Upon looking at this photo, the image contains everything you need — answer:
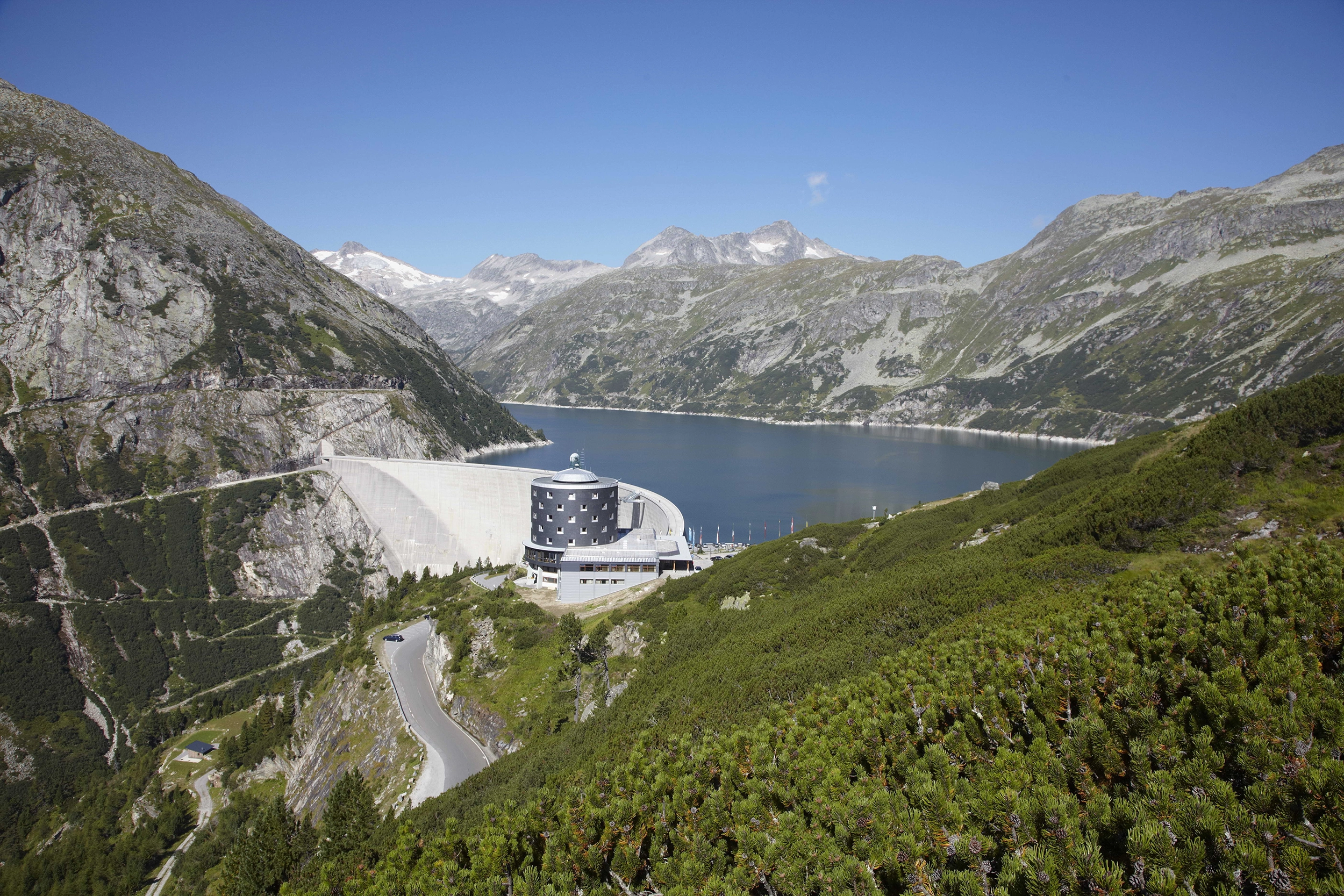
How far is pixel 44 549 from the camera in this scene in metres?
91.4

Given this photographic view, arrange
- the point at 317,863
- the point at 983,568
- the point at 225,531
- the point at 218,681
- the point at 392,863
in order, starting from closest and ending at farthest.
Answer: the point at 392,863 → the point at 317,863 → the point at 983,568 → the point at 218,681 → the point at 225,531

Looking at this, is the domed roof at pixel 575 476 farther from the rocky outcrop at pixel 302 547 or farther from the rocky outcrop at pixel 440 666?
the rocky outcrop at pixel 302 547

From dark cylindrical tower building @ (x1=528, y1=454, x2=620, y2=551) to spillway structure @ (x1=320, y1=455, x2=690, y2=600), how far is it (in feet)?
33.3

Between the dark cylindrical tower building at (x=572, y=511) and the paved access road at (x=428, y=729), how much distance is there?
43.2 ft

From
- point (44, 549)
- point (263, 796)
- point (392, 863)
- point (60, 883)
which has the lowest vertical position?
point (60, 883)

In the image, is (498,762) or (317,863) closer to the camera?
(317,863)

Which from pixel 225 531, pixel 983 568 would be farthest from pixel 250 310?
pixel 983 568

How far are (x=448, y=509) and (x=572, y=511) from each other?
35.1 metres

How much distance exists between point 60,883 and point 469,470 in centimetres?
5069

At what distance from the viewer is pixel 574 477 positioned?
61.2m

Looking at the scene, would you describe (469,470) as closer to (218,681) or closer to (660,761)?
(218,681)

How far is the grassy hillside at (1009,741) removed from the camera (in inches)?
313

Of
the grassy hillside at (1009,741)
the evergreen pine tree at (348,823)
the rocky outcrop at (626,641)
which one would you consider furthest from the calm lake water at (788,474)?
the grassy hillside at (1009,741)

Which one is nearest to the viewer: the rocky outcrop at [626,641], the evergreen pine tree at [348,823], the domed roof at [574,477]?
the evergreen pine tree at [348,823]
